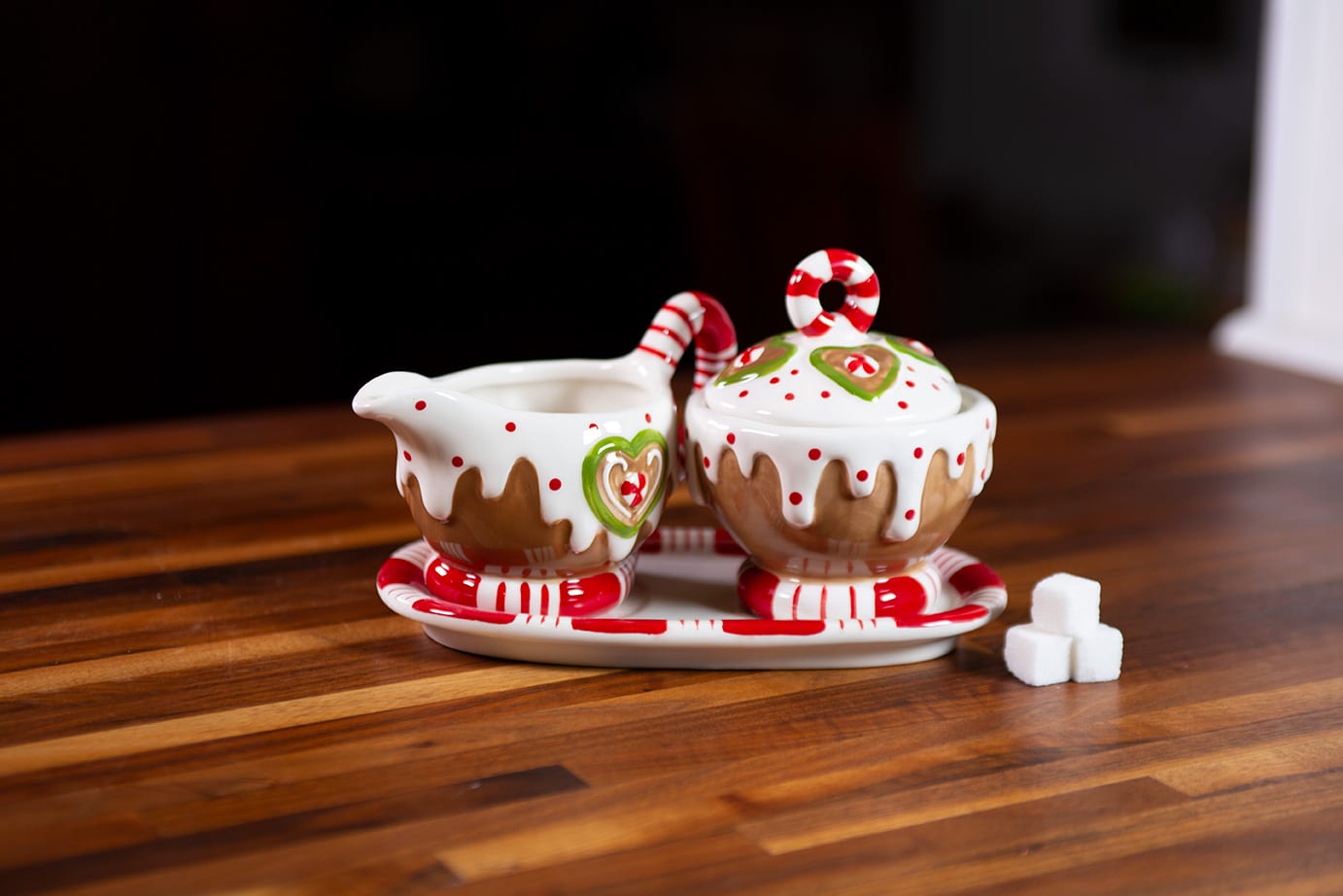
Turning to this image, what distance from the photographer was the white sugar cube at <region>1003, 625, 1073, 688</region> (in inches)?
32.2

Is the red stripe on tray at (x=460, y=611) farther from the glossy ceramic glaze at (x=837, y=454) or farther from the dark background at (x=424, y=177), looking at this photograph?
the dark background at (x=424, y=177)

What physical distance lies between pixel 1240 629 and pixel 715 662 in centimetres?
32

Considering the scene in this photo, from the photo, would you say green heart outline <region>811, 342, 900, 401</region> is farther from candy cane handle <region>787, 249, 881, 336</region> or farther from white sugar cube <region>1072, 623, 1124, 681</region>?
white sugar cube <region>1072, 623, 1124, 681</region>

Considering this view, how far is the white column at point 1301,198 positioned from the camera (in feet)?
5.58

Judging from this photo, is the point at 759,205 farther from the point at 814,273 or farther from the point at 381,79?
the point at 814,273

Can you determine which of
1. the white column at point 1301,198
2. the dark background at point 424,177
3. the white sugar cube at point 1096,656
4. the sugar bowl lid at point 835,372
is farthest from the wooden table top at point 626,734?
the dark background at point 424,177

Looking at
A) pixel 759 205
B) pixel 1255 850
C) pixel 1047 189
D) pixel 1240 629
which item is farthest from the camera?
pixel 1047 189

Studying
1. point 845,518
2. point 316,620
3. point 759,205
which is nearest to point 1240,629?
point 845,518

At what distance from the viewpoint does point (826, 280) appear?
837mm

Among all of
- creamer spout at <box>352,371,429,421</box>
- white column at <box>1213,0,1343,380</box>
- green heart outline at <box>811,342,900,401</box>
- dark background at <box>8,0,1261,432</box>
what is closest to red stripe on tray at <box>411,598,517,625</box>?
creamer spout at <box>352,371,429,421</box>

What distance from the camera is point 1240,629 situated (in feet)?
2.99

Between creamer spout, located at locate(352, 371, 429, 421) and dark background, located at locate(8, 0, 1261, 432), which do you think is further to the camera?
dark background, located at locate(8, 0, 1261, 432)

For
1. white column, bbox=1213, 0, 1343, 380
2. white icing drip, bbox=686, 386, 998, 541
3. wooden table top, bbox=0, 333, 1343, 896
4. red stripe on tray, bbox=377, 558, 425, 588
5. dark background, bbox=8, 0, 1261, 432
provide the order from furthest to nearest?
dark background, bbox=8, 0, 1261, 432 → white column, bbox=1213, 0, 1343, 380 → red stripe on tray, bbox=377, 558, 425, 588 → white icing drip, bbox=686, 386, 998, 541 → wooden table top, bbox=0, 333, 1343, 896

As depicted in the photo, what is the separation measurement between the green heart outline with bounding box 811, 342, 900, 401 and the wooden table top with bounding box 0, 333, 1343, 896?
16 cm
